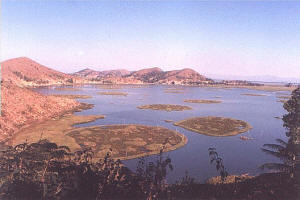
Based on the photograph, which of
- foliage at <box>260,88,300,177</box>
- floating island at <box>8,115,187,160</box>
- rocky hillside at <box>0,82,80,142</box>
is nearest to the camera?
foliage at <box>260,88,300,177</box>

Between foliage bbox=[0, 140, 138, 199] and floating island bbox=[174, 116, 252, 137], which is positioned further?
floating island bbox=[174, 116, 252, 137]

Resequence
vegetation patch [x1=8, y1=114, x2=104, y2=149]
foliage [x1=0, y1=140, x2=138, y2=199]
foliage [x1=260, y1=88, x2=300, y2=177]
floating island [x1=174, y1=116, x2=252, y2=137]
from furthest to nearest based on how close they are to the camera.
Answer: floating island [x1=174, y1=116, x2=252, y2=137] < vegetation patch [x1=8, y1=114, x2=104, y2=149] < foliage [x1=260, y1=88, x2=300, y2=177] < foliage [x1=0, y1=140, x2=138, y2=199]

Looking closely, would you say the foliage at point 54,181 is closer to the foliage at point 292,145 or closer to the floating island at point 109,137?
the foliage at point 292,145

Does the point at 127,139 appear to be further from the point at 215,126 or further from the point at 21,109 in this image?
the point at 21,109

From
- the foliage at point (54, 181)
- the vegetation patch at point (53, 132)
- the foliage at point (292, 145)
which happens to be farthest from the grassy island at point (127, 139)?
the foliage at point (54, 181)

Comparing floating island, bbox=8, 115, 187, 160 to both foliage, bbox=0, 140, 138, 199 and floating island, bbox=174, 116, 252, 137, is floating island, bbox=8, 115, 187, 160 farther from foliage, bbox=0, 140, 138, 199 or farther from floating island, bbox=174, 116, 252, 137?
foliage, bbox=0, 140, 138, 199

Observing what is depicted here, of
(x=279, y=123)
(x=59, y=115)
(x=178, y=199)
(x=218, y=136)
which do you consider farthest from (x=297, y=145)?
(x=59, y=115)

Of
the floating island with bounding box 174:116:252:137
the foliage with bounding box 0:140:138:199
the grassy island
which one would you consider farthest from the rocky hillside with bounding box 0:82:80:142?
the floating island with bounding box 174:116:252:137
